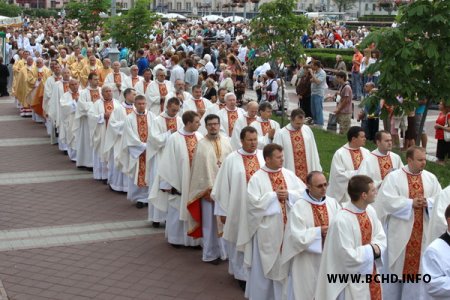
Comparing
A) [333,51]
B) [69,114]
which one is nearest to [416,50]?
[69,114]

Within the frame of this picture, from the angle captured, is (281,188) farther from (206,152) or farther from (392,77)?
(392,77)

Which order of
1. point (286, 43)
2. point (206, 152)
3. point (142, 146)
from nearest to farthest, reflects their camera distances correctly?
point (206, 152) < point (142, 146) < point (286, 43)

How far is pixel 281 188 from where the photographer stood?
8492mm

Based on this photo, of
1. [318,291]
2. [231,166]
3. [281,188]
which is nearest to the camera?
[318,291]

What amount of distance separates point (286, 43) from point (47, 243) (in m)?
6.74

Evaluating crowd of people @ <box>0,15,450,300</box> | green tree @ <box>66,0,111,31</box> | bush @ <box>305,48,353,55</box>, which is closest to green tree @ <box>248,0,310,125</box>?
crowd of people @ <box>0,15,450,300</box>

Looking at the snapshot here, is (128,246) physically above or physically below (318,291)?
below

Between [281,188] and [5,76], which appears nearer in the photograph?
[281,188]

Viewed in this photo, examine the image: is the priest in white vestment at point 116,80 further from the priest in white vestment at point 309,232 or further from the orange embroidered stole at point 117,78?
the priest in white vestment at point 309,232

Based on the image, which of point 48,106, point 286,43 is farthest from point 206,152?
point 48,106

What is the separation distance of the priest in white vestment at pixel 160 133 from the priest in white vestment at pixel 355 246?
4.91m

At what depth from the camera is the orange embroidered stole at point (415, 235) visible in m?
8.43

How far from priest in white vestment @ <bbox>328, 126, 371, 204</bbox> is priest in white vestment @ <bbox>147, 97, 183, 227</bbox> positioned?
2.92 metres

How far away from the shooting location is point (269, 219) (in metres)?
8.43
